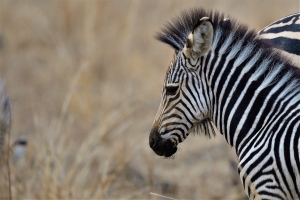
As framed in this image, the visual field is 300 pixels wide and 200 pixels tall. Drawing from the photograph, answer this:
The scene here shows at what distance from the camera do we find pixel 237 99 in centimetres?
398

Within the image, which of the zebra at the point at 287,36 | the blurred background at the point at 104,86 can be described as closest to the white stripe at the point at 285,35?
the zebra at the point at 287,36

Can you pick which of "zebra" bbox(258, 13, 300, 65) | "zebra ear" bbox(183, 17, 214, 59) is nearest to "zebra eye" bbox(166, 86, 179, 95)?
"zebra ear" bbox(183, 17, 214, 59)

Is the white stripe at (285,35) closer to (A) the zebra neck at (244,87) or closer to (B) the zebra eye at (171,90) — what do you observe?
(A) the zebra neck at (244,87)

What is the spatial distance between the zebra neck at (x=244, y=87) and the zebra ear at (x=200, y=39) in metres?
0.06

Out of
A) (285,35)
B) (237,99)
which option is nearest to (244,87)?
(237,99)

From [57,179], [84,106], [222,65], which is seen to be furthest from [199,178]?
[222,65]

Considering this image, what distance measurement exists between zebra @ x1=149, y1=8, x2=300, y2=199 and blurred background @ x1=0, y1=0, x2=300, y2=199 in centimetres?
263

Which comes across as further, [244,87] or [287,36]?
[287,36]

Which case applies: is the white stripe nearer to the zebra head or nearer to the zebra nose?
the zebra head

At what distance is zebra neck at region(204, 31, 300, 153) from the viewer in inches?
151

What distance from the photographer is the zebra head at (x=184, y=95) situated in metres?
4.02

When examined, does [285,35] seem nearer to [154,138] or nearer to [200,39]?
[200,39]

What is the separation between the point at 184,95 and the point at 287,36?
0.94m

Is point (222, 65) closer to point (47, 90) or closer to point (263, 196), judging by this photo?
point (263, 196)
